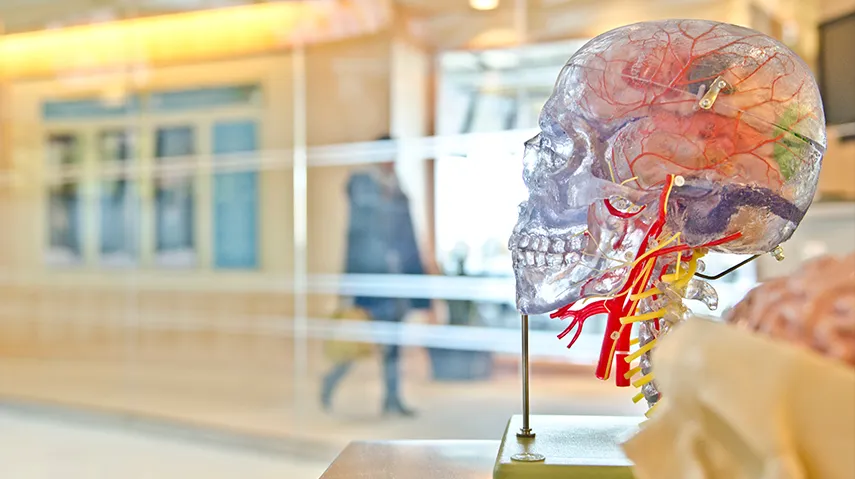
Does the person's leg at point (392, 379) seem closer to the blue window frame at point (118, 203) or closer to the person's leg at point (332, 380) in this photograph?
the person's leg at point (332, 380)

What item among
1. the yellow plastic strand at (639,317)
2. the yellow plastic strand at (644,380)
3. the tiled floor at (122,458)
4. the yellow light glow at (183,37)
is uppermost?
the yellow light glow at (183,37)

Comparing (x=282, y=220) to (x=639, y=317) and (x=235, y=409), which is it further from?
(x=639, y=317)

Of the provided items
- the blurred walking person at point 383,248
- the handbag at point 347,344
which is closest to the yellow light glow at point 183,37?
the blurred walking person at point 383,248

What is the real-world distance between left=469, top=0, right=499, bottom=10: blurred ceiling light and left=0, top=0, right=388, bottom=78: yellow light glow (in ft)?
1.79

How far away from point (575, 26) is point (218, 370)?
3.04m

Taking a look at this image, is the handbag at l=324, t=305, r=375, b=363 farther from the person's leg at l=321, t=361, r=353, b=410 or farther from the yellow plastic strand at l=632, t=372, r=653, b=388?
the yellow plastic strand at l=632, t=372, r=653, b=388

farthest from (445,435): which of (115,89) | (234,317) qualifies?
(115,89)

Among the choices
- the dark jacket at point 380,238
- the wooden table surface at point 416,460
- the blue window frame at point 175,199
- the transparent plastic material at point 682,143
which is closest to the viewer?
the transparent plastic material at point 682,143

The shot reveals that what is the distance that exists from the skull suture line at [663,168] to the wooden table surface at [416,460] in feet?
0.62

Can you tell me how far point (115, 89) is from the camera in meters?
6.09

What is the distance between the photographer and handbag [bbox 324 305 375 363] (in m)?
4.96

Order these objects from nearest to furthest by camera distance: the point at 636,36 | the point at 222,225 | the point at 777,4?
the point at 636,36, the point at 777,4, the point at 222,225

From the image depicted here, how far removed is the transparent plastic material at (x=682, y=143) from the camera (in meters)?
0.87

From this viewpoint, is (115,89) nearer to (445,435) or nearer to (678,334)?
(445,435)
